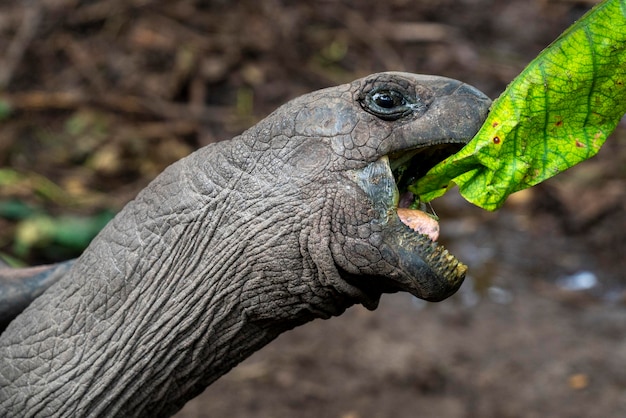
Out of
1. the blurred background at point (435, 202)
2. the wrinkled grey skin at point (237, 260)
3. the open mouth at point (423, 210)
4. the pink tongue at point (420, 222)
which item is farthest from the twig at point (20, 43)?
the pink tongue at point (420, 222)

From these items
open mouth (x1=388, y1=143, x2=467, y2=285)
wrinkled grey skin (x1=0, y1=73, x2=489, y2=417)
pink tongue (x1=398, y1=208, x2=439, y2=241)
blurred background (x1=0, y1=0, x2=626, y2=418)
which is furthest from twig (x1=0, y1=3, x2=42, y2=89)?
pink tongue (x1=398, y1=208, x2=439, y2=241)

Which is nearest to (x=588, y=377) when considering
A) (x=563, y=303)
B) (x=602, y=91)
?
(x=563, y=303)

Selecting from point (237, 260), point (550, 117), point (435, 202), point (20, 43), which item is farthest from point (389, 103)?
point (20, 43)

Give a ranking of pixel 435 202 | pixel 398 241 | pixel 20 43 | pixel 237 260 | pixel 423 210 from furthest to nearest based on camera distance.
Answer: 1. pixel 20 43
2. pixel 435 202
3. pixel 423 210
4. pixel 237 260
5. pixel 398 241

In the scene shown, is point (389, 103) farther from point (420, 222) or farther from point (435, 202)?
point (435, 202)

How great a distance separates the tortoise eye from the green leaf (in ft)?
0.57

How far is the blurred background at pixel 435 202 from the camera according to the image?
5418mm

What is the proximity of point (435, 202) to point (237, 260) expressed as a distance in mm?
4977

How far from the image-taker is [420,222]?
2.45 meters

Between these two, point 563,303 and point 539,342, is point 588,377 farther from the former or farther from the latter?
point 563,303

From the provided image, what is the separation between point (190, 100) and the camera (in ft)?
26.9

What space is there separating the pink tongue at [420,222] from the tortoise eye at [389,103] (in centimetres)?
26

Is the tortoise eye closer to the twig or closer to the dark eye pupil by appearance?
the dark eye pupil

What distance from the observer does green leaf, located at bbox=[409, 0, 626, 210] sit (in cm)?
233
